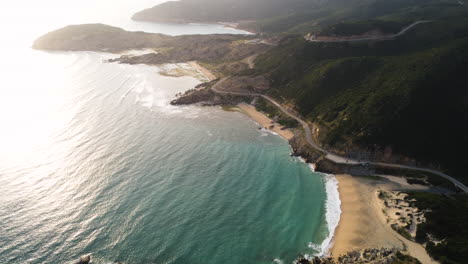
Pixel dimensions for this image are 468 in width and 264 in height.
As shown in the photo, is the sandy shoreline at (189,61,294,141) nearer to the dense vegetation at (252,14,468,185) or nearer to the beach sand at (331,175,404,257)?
Answer: the dense vegetation at (252,14,468,185)

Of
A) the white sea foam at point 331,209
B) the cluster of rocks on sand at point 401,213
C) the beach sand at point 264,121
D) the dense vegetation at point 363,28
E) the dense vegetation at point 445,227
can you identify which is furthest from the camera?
the dense vegetation at point 363,28

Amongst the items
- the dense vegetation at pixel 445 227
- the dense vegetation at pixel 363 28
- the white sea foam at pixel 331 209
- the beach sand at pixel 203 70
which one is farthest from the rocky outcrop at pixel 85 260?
the dense vegetation at pixel 363 28

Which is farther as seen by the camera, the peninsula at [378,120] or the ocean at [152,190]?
the peninsula at [378,120]

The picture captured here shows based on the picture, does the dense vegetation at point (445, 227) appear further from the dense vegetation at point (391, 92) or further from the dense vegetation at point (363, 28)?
the dense vegetation at point (363, 28)

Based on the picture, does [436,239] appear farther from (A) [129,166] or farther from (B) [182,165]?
(A) [129,166]

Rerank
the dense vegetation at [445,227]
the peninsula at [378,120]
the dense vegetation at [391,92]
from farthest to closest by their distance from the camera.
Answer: the dense vegetation at [391,92], the peninsula at [378,120], the dense vegetation at [445,227]

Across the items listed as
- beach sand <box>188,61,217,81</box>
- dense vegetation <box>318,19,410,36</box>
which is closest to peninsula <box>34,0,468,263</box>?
dense vegetation <box>318,19,410,36</box>

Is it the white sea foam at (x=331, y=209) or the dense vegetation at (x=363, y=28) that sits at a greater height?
the dense vegetation at (x=363, y=28)


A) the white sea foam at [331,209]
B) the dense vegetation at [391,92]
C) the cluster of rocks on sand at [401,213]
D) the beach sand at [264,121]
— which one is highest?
the dense vegetation at [391,92]

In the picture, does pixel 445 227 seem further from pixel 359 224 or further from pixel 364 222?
pixel 359 224
